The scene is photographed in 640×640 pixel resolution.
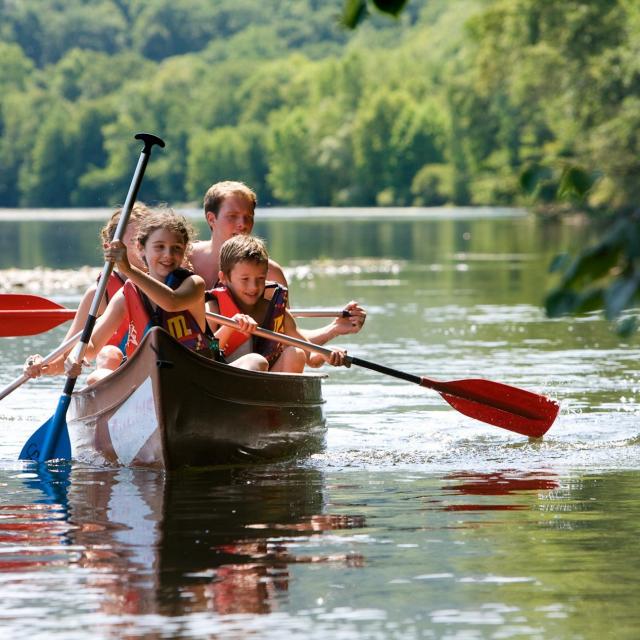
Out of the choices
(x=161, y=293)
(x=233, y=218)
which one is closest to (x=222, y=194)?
(x=233, y=218)

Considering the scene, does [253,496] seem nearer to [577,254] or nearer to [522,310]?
[577,254]

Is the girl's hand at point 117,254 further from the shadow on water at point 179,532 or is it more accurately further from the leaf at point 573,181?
the leaf at point 573,181

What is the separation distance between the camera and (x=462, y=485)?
725cm

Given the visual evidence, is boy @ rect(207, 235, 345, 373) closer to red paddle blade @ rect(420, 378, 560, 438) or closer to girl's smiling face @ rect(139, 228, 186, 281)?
girl's smiling face @ rect(139, 228, 186, 281)

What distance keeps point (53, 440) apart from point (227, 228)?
1.49 m

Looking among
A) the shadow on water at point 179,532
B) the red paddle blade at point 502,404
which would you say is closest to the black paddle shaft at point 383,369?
the red paddle blade at point 502,404

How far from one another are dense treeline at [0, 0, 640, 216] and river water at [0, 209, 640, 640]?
24538mm

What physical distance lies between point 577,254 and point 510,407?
605 centimetres

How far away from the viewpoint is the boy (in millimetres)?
7754

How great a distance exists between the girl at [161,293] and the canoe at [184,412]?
0.22 metres

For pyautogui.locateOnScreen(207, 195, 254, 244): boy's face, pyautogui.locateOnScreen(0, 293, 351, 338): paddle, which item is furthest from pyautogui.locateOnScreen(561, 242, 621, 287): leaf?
pyautogui.locateOnScreen(0, 293, 351, 338): paddle

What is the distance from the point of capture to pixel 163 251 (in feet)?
23.6

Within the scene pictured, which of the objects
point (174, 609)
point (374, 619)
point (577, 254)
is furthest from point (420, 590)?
point (577, 254)

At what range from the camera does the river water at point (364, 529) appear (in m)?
4.75
